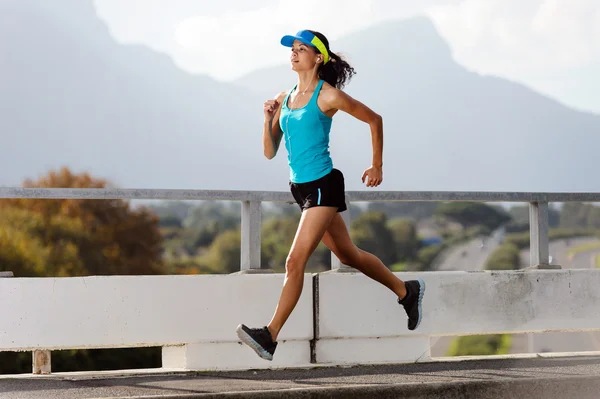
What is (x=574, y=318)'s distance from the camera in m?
8.77

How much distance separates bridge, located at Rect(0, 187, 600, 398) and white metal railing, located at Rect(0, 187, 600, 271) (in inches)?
0.5

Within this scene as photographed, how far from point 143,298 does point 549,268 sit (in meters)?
3.68

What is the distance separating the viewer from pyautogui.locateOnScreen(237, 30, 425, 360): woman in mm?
6141

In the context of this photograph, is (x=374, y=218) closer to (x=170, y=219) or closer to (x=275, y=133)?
(x=170, y=219)

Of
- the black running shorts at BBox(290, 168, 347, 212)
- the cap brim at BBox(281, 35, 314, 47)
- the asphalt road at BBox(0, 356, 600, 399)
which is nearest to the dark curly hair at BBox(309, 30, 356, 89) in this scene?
the cap brim at BBox(281, 35, 314, 47)

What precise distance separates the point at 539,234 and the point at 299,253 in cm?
344

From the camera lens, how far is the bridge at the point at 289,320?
24.3 ft

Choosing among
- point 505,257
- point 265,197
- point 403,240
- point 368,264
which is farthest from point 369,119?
point 505,257

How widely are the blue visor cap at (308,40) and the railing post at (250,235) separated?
1.92 m

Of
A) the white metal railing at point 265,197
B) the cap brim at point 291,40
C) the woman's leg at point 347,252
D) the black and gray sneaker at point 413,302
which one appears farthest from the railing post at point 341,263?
the cap brim at point 291,40

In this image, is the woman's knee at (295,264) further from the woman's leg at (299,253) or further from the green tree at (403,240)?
the green tree at (403,240)

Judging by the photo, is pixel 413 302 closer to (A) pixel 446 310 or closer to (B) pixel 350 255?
(B) pixel 350 255

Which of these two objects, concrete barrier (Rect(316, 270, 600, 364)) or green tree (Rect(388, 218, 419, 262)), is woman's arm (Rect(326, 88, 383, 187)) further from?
green tree (Rect(388, 218, 419, 262))

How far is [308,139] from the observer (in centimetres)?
620
